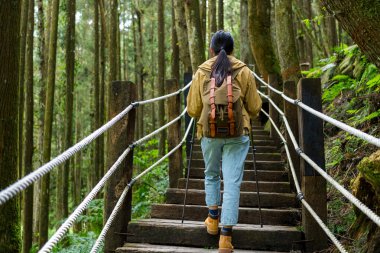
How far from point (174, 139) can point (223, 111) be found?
2.61 meters

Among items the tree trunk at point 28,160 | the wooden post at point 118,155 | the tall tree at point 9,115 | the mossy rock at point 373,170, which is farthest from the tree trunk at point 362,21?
the tree trunk at point 28,160

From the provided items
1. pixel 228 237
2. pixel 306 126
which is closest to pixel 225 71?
pixel 306 126

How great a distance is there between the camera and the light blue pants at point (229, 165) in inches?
147

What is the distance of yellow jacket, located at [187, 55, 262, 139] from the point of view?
12.6 feet

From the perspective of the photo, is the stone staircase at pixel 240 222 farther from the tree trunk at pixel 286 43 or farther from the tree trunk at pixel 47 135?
the tree trunk at pixel 47 135

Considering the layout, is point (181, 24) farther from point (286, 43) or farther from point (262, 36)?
point (286, 43)

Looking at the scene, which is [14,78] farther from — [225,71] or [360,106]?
[360,106]

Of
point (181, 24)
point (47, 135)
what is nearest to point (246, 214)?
point (47, 135)

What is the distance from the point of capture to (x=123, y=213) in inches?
156

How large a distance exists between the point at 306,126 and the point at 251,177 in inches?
86.7

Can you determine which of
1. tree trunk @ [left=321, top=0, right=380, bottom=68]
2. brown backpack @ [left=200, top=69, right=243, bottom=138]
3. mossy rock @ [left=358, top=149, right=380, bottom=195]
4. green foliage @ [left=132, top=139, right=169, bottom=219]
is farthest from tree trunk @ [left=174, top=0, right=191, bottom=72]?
mossy rock @ [left=358, top=149, right=380, bottom=195]

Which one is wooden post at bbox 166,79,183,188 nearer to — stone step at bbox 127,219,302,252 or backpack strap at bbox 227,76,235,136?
stone step at bbox 127,219,302,252

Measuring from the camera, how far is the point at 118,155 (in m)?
3.82

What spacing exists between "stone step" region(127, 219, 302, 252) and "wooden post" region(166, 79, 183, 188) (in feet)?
6.17
